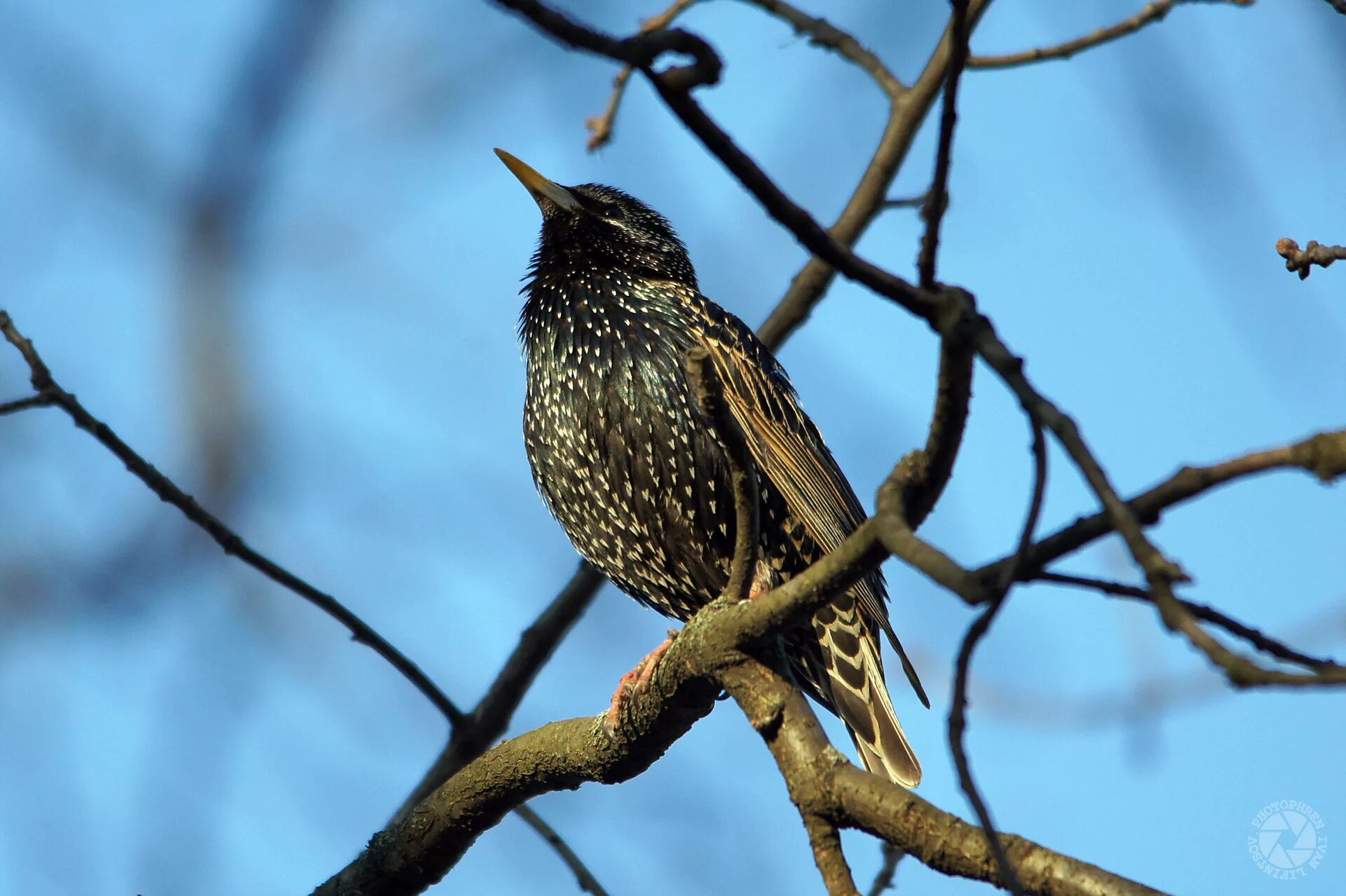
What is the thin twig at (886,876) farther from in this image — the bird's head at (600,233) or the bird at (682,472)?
the bird's head at (600,233)

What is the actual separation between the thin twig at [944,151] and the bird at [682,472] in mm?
2325

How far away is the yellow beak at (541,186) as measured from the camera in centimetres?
582

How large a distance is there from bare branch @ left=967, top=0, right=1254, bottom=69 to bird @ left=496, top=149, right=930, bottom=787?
4.86ft

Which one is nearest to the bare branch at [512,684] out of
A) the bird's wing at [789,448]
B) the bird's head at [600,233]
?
the bird's wing at [789,448]

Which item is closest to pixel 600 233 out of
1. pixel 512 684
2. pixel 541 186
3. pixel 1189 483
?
pixel 541 186

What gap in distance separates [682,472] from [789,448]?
497mm

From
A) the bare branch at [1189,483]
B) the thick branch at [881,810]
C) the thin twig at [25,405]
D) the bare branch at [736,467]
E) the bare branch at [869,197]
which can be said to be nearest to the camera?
the bare branch at [1189,483]

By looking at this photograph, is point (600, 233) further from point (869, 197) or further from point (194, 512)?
point (194, 512)

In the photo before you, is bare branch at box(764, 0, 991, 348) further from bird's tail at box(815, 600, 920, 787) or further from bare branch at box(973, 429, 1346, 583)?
bare branch at box(973, 429, 1346, 583)

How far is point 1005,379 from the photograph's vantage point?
78.2 inches

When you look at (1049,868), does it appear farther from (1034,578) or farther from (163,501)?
(163,501)

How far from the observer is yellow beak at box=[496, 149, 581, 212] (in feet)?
19.1

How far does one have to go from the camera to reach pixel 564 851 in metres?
4.25

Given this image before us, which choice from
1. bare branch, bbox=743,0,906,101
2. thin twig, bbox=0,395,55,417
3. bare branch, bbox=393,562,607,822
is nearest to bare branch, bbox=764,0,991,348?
bare branch, bbox=743,0,906,101
